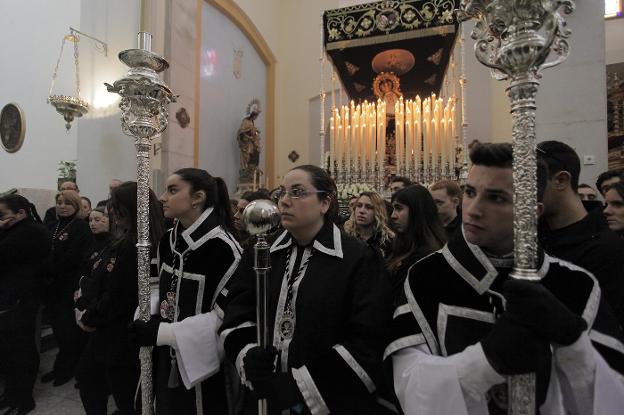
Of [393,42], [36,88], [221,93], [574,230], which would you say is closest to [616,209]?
[574,230]

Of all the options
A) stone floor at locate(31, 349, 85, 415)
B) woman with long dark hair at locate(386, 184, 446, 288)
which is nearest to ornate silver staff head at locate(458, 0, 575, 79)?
woman with long dark hair at locate(386, 184, 446, 288)

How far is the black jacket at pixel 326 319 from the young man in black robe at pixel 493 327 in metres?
0.21

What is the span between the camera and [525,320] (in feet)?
3.14

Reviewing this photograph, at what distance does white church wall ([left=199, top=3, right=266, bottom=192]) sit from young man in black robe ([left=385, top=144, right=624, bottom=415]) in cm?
824

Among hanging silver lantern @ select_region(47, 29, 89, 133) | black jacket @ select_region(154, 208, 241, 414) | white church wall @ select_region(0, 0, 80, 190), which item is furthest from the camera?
white church wall @ select_region(0, 0, 80, 190)

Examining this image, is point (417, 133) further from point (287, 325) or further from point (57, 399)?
point (57, 399)

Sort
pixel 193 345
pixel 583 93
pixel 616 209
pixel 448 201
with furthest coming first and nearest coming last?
pixel 583 93, pixel 448 201, pixel 616 209, pixel 193 345

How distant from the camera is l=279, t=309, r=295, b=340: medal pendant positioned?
1740 mm

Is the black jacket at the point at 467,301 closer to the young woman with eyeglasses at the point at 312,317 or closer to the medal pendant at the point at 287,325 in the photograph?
the young woman with eyeglasses at the point at 312,317

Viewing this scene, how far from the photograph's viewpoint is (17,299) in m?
3.51

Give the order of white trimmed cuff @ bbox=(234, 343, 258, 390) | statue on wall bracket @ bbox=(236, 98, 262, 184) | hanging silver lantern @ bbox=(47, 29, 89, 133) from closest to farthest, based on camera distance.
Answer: white trimmed cuff @ bbox=(234, 343, 258, 390) → hanging silver lantern @ bbox=(47, 29, 89, 133) → statue on wall bracket @ bbox=(236, 98, 262, 184)

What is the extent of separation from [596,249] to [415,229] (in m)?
0.90

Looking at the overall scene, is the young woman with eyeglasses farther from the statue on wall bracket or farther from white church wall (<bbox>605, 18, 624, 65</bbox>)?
white church wall (<bbox>605, 18, 624, 65</bbox>)

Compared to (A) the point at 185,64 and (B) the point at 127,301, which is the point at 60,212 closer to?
(B) the point at 127,301
